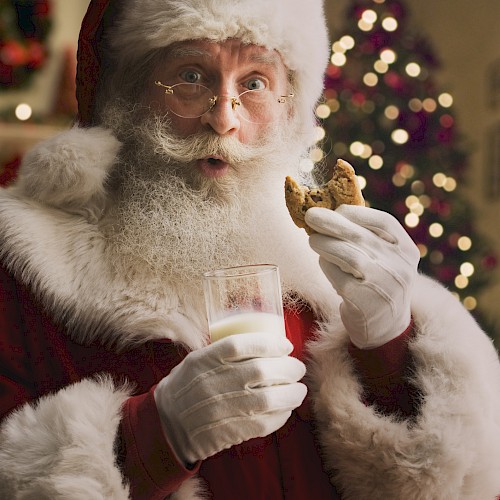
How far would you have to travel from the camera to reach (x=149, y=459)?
3.43ft

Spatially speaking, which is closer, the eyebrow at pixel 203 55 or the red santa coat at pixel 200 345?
the red santa coat at pixel 200 345

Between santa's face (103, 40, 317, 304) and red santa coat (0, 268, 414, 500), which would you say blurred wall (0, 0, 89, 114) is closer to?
santa's face (103, 40, 317, 304)

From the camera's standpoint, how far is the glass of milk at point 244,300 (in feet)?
3.27

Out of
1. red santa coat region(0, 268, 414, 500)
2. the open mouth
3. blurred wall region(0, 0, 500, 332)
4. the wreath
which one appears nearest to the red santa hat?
the open mouth

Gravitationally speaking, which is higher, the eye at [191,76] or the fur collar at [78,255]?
the eye at [191,76]

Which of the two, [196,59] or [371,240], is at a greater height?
[196,59]

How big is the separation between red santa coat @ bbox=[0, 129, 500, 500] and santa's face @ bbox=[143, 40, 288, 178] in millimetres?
205

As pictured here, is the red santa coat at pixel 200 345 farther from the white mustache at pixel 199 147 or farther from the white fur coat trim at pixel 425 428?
the white mustache at pixel 199 147

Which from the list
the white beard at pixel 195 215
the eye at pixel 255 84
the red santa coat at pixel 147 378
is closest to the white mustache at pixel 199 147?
the white beard at pixel 195 215

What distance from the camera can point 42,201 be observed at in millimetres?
1346

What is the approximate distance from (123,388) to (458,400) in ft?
1.96

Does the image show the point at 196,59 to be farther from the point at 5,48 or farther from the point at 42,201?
the point at 5,48

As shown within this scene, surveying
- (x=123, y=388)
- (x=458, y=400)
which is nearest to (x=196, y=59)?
(x=123, y=388)

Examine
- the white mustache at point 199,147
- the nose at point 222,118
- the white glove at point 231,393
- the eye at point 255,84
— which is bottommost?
the white glove at point 231,393
